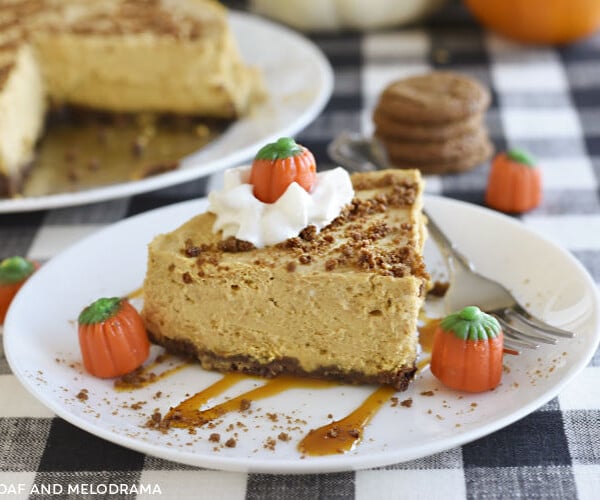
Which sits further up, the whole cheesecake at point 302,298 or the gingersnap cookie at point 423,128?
the whole cheesecake at point 302,298

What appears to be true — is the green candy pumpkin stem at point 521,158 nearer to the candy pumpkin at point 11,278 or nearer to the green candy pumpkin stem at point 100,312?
the green candy pumpkin stem at point 100,312

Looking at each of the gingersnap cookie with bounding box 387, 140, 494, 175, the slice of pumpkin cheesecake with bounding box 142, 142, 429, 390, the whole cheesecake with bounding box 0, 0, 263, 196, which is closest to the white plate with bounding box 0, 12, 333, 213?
the whole cheesecake with bounding box 0, 0, 263, 196

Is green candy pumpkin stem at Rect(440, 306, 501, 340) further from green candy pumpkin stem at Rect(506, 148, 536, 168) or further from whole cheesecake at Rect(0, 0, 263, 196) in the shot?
whole cheesecake at Rect(0, 0, 263, 196)

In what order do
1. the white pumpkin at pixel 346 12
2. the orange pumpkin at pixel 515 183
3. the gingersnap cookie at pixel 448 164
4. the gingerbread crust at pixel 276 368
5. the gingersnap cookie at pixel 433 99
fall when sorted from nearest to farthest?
the gingerbread crust at pixel 276 368 < the orange pumpkin at pixel 515 183 < the gingersnap cookie at pixel 433 99 < the gingersnap cookie at pixel 448 164 < the white pumpkin at pixel 346 12

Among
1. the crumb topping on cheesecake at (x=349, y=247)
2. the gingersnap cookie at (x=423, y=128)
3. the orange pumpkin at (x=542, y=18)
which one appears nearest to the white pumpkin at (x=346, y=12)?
the orange pumpkin at (x=542, y=18)

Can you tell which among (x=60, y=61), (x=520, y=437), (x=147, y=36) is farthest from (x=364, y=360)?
(x=60, y=61)

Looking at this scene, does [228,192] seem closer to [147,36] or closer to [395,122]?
[395,122]

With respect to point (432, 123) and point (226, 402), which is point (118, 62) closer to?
point (432, 123)
